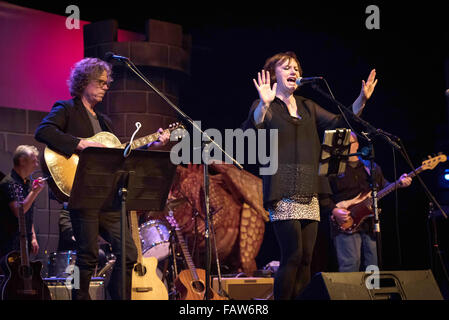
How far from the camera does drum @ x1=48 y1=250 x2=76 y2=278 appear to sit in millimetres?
6152

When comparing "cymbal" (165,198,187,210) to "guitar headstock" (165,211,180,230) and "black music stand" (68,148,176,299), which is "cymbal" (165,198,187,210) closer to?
"guitar headstock" (165,211,180,230)

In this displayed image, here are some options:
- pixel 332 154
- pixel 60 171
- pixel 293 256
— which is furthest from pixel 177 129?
pixel 293 256

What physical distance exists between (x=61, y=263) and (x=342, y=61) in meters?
4.22

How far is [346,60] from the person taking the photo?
300 inches

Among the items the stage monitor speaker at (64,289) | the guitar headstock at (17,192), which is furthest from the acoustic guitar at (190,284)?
the guitar headstock at (17,192)

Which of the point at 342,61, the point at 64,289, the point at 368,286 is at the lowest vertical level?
the point at 64,289

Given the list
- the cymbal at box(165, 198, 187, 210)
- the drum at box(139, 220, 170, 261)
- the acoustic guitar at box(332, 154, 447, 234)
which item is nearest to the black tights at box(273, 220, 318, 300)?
the drum at box(139, 220, 170, 261)

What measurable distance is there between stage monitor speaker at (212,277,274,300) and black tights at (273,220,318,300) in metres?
2.19

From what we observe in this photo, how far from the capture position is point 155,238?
257 inches

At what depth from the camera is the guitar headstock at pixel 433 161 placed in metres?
7.08

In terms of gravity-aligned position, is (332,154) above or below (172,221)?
above

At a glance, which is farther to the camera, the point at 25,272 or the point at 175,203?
the point at 175,203

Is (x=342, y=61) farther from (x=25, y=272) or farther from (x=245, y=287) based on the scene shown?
(x=25, y=272)

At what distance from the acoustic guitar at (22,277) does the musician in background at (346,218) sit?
10.6 ft
